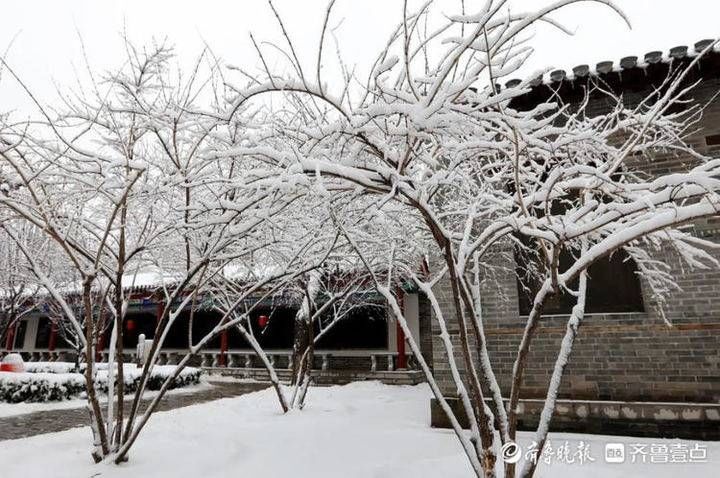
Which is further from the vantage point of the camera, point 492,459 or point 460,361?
point 460,361

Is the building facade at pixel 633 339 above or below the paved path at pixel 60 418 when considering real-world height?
above

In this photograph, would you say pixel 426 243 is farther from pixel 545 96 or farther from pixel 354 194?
pixel 354 194

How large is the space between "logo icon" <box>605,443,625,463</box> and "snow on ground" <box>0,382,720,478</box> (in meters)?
0.10

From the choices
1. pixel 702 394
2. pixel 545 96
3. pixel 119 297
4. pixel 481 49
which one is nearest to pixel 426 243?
pixel 545 96

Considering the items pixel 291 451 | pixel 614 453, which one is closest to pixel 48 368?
pixel 291 451

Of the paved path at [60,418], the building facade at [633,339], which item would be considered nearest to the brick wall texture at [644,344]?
the building facade at [633,339]

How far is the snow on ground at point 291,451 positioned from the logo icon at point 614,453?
0.10 m

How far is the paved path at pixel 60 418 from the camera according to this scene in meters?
7.52

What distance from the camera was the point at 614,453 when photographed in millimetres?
4996

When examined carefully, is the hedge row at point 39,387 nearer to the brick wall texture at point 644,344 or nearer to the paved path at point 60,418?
the paved path at point 60,418

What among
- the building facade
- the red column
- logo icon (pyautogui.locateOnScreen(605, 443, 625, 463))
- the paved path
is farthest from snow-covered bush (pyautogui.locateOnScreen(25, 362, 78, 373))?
logo icon (pyautogui.locateOnScreen(605, 443, 625, 463))

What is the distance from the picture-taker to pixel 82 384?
1149 centimetres

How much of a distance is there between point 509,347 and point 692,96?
438 centimetres

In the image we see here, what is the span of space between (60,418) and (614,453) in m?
9.44
